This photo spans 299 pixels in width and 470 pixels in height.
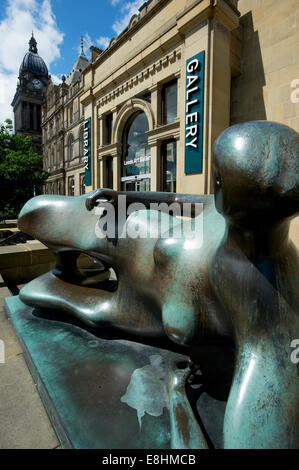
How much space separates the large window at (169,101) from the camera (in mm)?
9859

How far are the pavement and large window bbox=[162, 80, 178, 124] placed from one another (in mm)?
9883

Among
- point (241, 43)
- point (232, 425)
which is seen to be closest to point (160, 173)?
point (241, 43)

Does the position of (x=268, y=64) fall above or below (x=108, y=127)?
below

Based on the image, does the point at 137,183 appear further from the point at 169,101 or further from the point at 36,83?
the point at 36,83

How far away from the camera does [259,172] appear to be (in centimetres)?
91

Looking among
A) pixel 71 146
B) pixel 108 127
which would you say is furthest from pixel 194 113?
pixel 71 146

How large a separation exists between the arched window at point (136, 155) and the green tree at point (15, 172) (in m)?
7.93

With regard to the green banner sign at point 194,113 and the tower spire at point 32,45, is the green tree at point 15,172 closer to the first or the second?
the green banner sign at point 194,113

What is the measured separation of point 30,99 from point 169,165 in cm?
5783

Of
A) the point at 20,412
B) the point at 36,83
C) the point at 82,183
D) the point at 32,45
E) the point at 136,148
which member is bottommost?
the point at 20,412

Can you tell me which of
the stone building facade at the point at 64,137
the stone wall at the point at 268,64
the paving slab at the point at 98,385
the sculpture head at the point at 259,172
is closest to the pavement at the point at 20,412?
the paving slab at the point at 98,385

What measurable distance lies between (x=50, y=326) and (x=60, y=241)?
2.76 feet

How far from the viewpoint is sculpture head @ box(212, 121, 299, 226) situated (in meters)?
0.90
